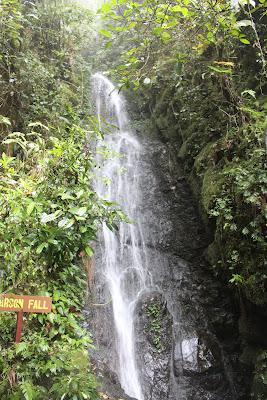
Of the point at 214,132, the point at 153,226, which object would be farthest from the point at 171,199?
the point at 214,132

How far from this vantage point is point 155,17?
14.9ft

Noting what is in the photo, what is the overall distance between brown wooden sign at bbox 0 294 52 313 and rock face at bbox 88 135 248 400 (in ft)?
8.45

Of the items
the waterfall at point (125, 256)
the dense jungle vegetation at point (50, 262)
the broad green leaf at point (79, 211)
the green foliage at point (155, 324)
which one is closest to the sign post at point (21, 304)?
the dense jungle vegetation at point (50, 262)

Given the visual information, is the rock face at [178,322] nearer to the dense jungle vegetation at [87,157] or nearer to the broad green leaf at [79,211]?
the dense jungle vegetation at [87,157]

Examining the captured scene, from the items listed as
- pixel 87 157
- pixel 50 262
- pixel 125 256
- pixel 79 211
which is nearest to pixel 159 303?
pixel 125 256

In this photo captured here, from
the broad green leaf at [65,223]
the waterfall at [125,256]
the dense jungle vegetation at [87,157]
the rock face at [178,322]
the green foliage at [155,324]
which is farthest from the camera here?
the green foliage at [155,324]

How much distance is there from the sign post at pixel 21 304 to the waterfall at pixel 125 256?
2.19 m

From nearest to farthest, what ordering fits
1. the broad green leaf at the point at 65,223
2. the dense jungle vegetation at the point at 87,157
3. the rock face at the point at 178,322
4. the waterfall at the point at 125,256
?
the broad green leaf at the point at 65,223 → the dense jungle vegetation at the point at 87,157 → the rock face at the point at 178,322 → the waterfall at the point at 125,256

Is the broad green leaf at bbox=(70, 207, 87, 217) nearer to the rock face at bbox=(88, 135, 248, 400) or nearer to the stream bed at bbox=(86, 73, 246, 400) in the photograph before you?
the stream bed at bbox=(86, 73, 246, 400)

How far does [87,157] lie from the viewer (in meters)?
3.65

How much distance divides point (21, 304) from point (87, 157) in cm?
158

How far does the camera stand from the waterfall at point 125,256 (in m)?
6.30

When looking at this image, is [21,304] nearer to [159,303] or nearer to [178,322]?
[159,303]

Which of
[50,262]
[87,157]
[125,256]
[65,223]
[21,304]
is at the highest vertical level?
[125,256]
